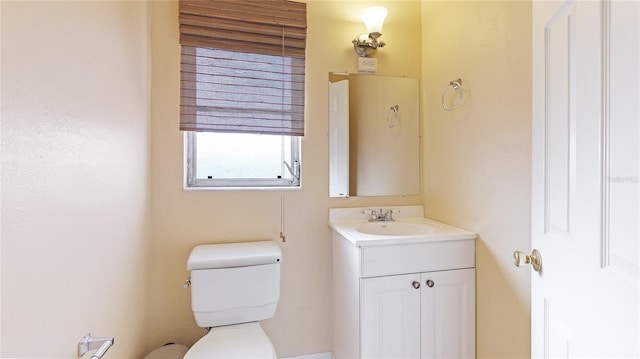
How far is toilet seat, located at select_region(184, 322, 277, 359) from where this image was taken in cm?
123

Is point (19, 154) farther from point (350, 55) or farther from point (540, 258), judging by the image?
point (350, 55)

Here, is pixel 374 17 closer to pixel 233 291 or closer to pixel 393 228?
pixel 393 228

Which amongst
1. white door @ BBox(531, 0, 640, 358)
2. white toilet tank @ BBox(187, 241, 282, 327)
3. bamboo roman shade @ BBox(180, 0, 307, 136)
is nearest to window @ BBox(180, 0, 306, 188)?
bamboo roman shade @ BBox(180, 0, 307, 136)

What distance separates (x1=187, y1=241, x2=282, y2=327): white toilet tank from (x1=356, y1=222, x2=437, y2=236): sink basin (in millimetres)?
581

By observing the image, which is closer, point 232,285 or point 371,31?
point 232,285

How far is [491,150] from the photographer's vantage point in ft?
4.50

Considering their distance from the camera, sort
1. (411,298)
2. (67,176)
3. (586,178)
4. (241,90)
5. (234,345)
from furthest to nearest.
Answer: (241,90)
(411,298)
(234,345)
(67,176)
(586,178)

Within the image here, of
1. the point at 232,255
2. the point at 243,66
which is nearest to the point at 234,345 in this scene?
the point at 232,255

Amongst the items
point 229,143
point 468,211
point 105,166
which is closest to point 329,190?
point 229,143

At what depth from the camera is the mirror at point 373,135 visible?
187 cm

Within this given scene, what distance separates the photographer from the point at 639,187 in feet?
1.60

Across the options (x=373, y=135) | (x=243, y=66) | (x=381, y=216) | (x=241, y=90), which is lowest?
(x=381, y=216)

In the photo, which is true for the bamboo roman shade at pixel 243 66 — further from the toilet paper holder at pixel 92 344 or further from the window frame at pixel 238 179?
the toilet paper holder at pixel 92 344

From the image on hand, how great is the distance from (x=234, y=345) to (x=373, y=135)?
56.7 inches
